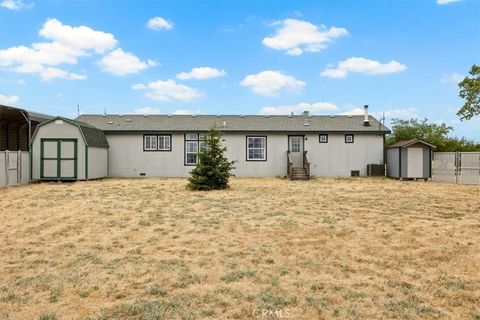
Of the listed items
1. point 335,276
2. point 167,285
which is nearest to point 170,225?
point 167,285

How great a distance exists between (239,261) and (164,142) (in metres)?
17.9

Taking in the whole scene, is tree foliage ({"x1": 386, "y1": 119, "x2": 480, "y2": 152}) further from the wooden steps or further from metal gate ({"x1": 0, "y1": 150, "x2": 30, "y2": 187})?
metal gate ({"x1": 0, "y1": 150, "x2": 30, "y2": 187})

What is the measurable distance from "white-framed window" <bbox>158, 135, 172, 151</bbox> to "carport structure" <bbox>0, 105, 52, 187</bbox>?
22.2 ft

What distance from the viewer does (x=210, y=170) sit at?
15211 mm

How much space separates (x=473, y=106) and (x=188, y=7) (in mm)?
19680

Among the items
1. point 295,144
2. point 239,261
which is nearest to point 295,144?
point 295,144

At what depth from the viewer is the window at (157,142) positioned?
22.7 metres

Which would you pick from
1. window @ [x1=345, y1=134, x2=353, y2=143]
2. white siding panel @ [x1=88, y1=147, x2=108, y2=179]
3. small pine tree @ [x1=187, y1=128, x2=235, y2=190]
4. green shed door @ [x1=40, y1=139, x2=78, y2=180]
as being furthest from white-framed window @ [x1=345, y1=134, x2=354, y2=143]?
green shed door @ [x1=40, y1=139, x2=78, y2=180]

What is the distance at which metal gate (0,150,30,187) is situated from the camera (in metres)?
16.1

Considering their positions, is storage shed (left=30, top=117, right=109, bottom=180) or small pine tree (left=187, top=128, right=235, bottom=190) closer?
small pine tree (left=187, top=128, right=235, bottom=190)

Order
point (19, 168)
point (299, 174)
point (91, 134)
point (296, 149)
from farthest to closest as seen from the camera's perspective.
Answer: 1. point (296, 149)
2. point (299, 174)
3. point (91, 134)
4. point (19, 168)

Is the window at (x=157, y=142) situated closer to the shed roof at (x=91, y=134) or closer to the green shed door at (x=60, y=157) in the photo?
the shed roof at (x=91, y=134)

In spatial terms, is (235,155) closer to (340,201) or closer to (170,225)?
(340,201)

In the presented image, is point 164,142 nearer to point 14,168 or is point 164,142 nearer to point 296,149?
point 296,149
